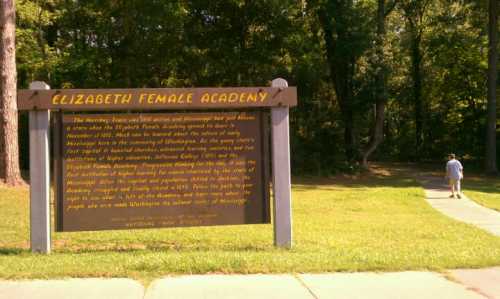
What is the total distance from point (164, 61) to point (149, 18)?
2414mm

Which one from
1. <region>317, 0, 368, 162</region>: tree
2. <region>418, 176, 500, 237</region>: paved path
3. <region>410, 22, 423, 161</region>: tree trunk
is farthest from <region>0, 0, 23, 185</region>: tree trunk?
<region>410, 22, 423, 161</region>: tree trunk

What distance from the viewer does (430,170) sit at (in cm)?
3709

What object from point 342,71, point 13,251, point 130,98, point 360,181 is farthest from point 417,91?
point 13,251

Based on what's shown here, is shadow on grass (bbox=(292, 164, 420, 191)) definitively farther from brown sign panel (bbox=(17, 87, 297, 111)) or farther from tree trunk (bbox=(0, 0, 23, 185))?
brown sign panel (bbox=(17, 87, 297, 111))

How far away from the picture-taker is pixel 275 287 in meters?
6.61

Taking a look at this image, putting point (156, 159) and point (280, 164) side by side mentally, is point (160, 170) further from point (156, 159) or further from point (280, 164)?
point (280, 164)

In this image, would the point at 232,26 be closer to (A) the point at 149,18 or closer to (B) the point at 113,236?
(A) the point at 149,18

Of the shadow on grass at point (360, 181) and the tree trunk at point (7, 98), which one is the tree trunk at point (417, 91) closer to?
the shadow on grass at point (360, 181)

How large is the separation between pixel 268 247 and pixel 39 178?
3.82 meters

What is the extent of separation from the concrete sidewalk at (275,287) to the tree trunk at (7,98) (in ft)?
→ 41.0

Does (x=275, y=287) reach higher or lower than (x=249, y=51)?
lower

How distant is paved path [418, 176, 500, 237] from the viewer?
13.9 meters

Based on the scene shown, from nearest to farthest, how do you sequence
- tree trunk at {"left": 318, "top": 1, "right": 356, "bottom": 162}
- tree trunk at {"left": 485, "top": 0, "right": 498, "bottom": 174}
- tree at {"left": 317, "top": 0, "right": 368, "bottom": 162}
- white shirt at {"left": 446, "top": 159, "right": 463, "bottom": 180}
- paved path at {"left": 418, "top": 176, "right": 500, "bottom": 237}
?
paved path at {"left": 418, "top": 176, "right": 500, "bottom": 237} → white shirt at {"left": 446, "top": 159, "right": 463, "bottom": 180} → tree at {"left": 317, "top": 0, "right": 368, "bottom": 162} → tree trunk at {"left": 318, "top": 1, "right": 356, "bottom": 162} → tree trunk at {"left": 485, "top": 0, "right": 498, "bottom": 174}

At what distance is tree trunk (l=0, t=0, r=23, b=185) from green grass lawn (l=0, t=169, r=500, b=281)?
3.66 ft
